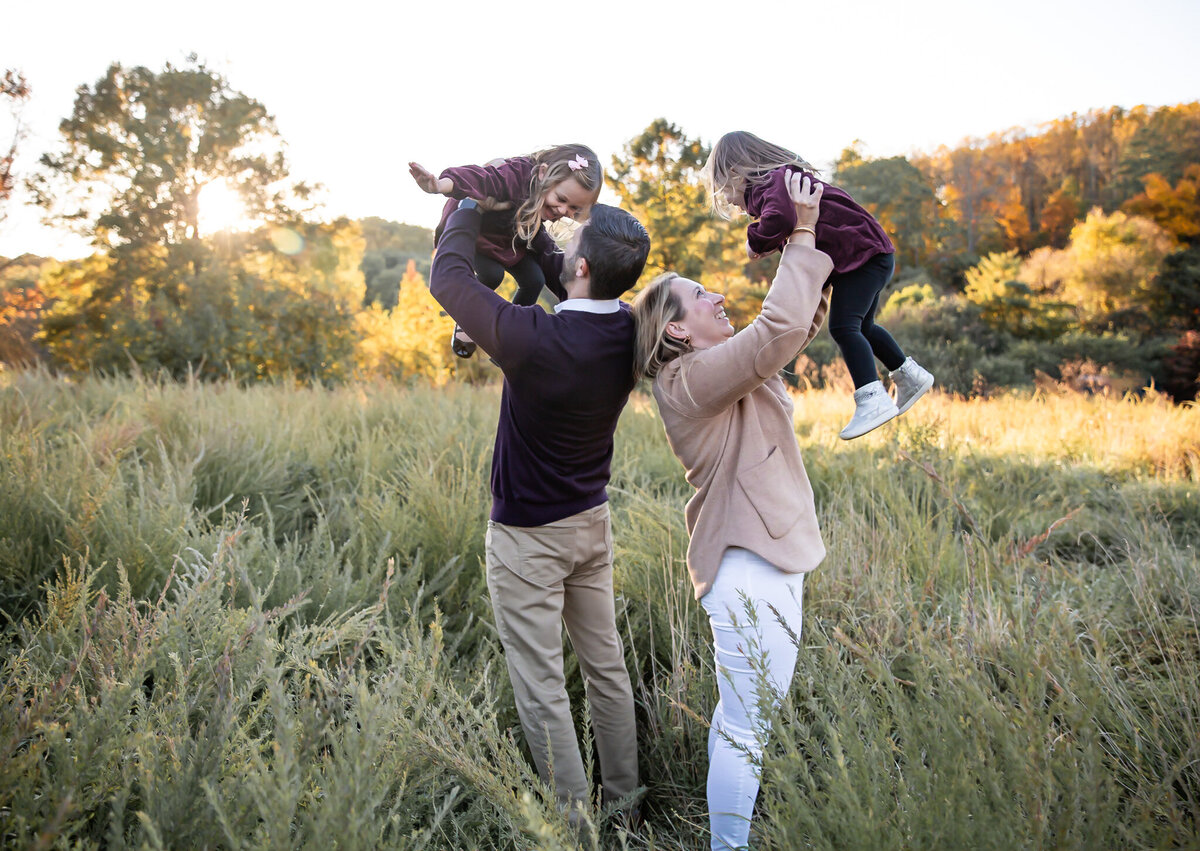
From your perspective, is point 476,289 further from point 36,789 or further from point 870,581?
point 870,581

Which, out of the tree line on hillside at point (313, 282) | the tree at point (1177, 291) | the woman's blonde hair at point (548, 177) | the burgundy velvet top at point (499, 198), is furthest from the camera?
the tree at point (1177, 291)

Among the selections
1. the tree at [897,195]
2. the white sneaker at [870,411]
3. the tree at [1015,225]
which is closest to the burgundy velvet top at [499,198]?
the white sneaker at [870,411]

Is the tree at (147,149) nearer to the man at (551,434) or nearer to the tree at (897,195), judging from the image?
the man at (551,434)

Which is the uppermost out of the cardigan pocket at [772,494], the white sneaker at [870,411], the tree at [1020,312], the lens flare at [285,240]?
the lens flare at [285,240]

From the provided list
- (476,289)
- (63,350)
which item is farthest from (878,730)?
(63,350)

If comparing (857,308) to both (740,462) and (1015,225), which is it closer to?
(740,462)

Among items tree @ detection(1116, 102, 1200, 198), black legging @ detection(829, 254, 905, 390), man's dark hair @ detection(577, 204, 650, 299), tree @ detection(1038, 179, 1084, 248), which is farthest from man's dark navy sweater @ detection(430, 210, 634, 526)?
tree @ detection(1038, 179, 1084, 248)

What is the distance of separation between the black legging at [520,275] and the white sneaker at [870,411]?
123cm

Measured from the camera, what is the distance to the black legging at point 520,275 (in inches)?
99.3

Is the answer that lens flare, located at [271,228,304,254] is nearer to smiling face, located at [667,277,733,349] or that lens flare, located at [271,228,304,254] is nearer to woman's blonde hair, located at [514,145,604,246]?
woman's blonde hair, located at [514,145,604,246]

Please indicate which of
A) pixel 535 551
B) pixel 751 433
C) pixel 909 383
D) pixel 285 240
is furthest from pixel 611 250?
pixel 285 240

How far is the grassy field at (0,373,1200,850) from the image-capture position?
54.6 inches

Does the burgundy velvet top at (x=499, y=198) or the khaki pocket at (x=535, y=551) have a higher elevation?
the burgundy velvet top at (x=499, y=198)

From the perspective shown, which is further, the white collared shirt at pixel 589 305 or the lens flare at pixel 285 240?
the lens flare at pixel 285 240
